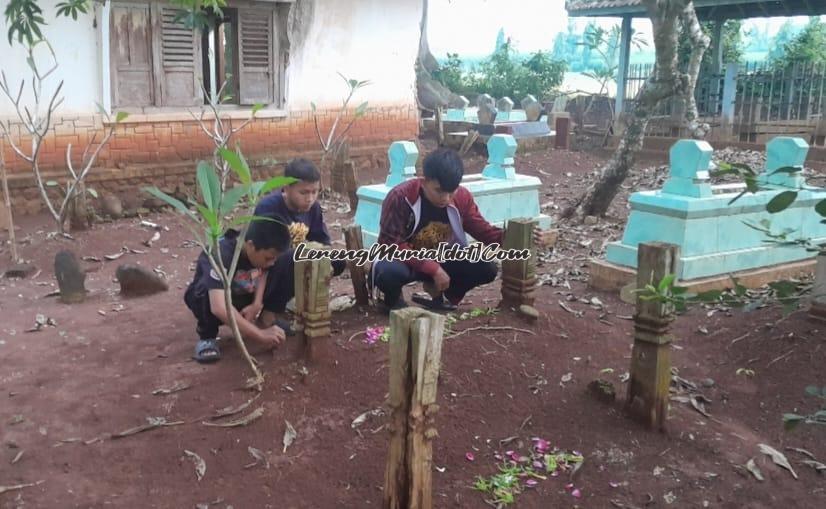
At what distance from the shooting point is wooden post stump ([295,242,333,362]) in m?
3.66

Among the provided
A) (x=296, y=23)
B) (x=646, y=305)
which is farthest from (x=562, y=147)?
(x=646, y=305)

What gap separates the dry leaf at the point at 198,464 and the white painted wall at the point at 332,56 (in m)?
6.29

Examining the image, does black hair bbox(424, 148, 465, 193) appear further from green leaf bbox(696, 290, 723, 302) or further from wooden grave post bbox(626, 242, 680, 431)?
green leaf bbox(696, 290, 723, 302)

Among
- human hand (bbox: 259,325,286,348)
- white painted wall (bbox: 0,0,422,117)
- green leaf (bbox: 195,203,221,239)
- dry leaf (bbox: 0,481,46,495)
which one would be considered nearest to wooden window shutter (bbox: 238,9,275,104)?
white painted wall (bbox: 0,0,422,117)

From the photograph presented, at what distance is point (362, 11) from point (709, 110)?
7091mm

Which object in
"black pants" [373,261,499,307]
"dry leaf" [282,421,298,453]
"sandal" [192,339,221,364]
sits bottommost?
"dry leaf" [282,421,298,453]

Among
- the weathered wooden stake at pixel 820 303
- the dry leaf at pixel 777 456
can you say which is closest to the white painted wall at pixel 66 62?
the weathered wooden stake at pixel 820 303

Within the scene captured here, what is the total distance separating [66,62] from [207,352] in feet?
18.7

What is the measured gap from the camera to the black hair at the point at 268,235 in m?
4.04

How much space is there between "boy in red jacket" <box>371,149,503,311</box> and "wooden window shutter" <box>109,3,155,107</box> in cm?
547

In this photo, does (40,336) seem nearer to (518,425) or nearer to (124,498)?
(124,498)

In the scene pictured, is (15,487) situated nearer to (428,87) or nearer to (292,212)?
(292,212)

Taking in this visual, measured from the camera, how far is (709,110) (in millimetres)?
14305

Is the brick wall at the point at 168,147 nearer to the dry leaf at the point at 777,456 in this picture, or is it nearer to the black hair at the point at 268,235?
the black hair at the point at 268,235
